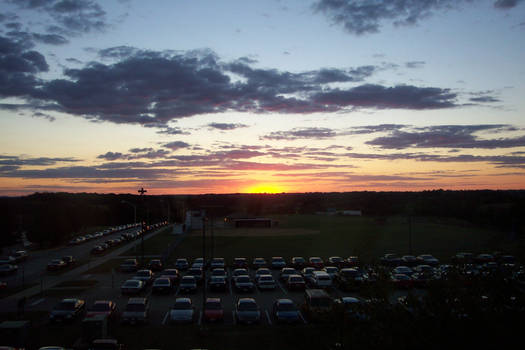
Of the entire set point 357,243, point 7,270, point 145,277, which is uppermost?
point 145,277

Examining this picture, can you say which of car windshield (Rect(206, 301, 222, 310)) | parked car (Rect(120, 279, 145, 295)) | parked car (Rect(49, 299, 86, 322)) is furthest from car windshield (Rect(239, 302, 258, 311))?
parked car (Rect(120, 279, 145, 295))

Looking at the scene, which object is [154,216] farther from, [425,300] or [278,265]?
[425,300]

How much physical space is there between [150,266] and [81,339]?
2582 cm

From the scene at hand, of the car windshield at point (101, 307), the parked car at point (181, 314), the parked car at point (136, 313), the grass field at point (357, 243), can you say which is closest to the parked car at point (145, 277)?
the car windshield at point (101, 307)

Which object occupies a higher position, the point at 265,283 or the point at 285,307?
the point at 285,307

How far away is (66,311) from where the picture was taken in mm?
24094

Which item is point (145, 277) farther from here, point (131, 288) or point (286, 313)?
point (286, 313)

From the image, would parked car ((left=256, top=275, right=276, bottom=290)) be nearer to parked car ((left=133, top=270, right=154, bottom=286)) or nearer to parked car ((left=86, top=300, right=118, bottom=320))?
parked car ((left=133, top=270, right=154, bottom=286))

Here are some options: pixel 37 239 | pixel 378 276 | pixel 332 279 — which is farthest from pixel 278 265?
pixel 37 239

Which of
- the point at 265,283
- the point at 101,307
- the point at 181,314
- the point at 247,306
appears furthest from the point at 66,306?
the point at 265,283

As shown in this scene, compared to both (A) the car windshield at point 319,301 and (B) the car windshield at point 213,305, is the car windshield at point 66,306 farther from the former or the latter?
(A) the car windshield at point 319,301

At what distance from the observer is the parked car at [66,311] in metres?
23.8

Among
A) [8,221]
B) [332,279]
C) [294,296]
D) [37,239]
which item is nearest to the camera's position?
[294,296]

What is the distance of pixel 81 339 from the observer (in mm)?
20562
